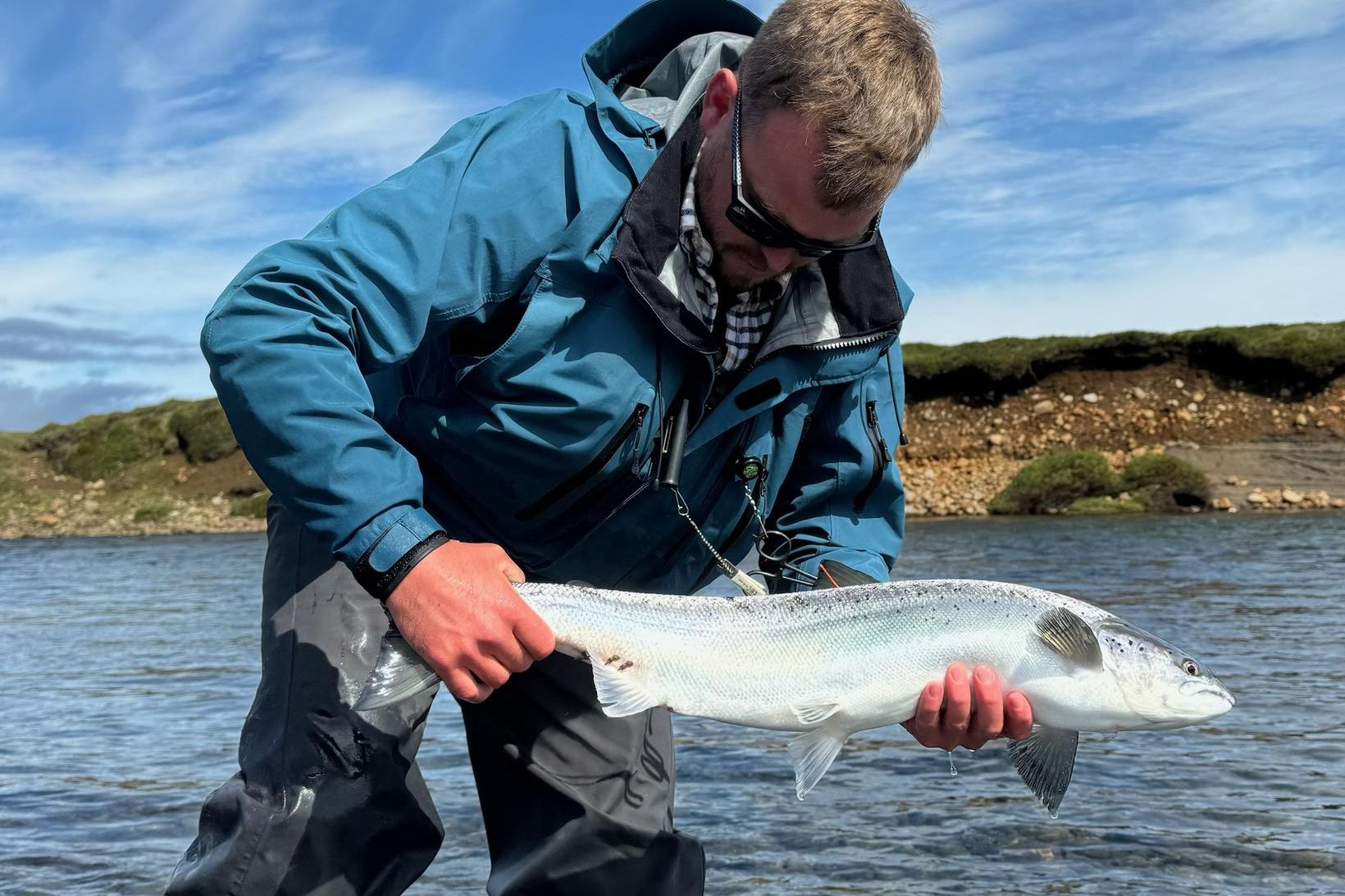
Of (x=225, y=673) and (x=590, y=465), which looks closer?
(x=590, y=465)

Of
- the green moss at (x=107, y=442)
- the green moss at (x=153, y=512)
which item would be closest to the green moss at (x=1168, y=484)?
the green moss at (x=153, y=512)

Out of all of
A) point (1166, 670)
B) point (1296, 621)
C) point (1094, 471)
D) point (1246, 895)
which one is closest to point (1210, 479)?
point (1094, 471)

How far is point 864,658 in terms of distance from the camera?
356 centimetres

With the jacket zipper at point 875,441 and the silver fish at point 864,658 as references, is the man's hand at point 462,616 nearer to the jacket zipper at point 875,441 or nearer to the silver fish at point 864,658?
the silver fish at point 864,658

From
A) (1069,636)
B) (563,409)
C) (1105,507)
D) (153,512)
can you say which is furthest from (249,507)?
(1069,636)

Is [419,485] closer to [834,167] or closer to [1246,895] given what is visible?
A: [834,167]

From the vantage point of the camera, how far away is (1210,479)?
26.6m

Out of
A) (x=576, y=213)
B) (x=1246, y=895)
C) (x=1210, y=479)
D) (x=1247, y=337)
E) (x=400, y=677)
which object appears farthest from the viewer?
(x=1247, y=337)

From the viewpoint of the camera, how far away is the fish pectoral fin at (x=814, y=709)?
3551 millimetres

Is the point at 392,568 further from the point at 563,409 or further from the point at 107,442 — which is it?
the point at 107,442

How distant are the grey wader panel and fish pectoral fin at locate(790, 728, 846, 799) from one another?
769 mm

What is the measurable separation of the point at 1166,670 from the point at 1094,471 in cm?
2479

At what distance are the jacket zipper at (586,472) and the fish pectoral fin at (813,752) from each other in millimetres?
954

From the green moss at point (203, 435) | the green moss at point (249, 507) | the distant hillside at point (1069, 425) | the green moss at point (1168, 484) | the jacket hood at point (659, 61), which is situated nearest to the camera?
the jacket hood at point (659, 61)
